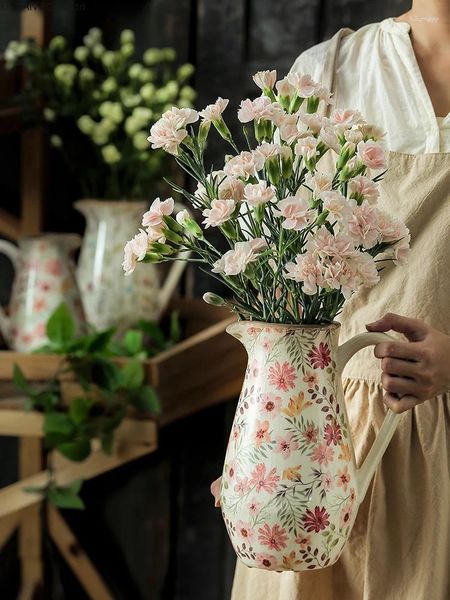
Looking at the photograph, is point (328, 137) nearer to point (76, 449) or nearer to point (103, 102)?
point (76, 449)

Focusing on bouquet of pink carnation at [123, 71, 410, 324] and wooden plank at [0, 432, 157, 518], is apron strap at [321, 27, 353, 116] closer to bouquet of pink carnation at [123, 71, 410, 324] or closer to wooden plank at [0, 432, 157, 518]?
bouquet of pink carnation at [123, 71, 410, 324]

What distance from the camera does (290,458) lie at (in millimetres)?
793

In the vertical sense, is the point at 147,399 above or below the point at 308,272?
below

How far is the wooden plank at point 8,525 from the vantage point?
1.76 metres

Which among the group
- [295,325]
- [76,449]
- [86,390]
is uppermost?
[295,325]

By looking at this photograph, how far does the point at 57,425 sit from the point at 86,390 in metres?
0.07

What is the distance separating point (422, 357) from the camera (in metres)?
0.85

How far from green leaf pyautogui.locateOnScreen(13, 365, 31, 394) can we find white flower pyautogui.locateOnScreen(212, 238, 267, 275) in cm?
89

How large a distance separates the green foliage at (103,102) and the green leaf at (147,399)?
1.36 feet

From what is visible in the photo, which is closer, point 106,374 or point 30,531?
point 106,374

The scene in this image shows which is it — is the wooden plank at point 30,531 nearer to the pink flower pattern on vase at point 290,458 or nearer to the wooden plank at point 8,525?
the wooden plank at point 8,525

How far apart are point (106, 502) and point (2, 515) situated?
0.25 m

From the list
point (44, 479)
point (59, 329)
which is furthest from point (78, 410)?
point (44, 479)

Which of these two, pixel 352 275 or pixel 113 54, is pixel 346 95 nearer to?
pixel 352 275
